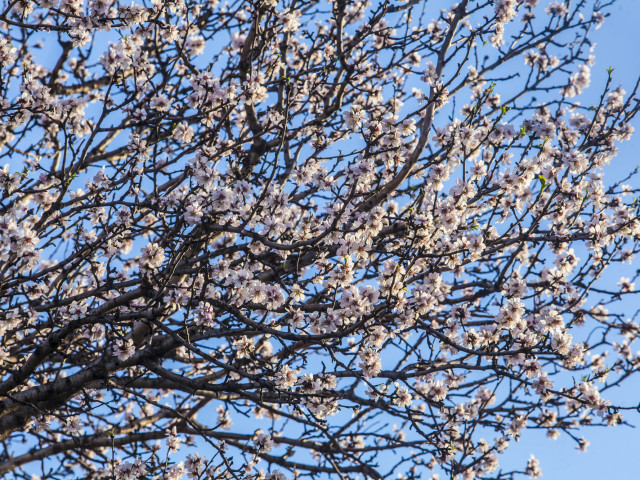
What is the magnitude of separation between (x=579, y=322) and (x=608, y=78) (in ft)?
8.94

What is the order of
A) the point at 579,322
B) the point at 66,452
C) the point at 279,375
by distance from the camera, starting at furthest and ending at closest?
→ the point at 66,452 < the point at 579,322 < the point at 279,375

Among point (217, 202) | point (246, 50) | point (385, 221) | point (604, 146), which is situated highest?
point (246, 50)

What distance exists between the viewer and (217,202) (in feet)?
15.6

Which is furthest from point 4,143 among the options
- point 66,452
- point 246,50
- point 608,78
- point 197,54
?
point 608,78

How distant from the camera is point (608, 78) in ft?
18.6

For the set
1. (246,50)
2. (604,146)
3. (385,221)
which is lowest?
(385,221)

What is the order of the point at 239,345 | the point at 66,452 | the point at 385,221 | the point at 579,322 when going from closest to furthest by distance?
1. the point at 239,345
2. the point at 385,221
3. the point at 579,322
4. the point at 66,452

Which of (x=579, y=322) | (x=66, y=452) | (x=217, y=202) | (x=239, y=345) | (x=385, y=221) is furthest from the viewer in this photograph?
(x=66, y=452)

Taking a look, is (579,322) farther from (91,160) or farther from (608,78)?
(91,160)

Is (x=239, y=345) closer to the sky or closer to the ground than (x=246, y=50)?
closer to the ground

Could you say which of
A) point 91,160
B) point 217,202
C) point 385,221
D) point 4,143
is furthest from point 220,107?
point 4,143

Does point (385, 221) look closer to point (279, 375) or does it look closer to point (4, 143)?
point (279, 375)

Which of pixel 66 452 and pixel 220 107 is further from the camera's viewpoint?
pixel 66 452

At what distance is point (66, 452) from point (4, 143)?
13.1 ft
